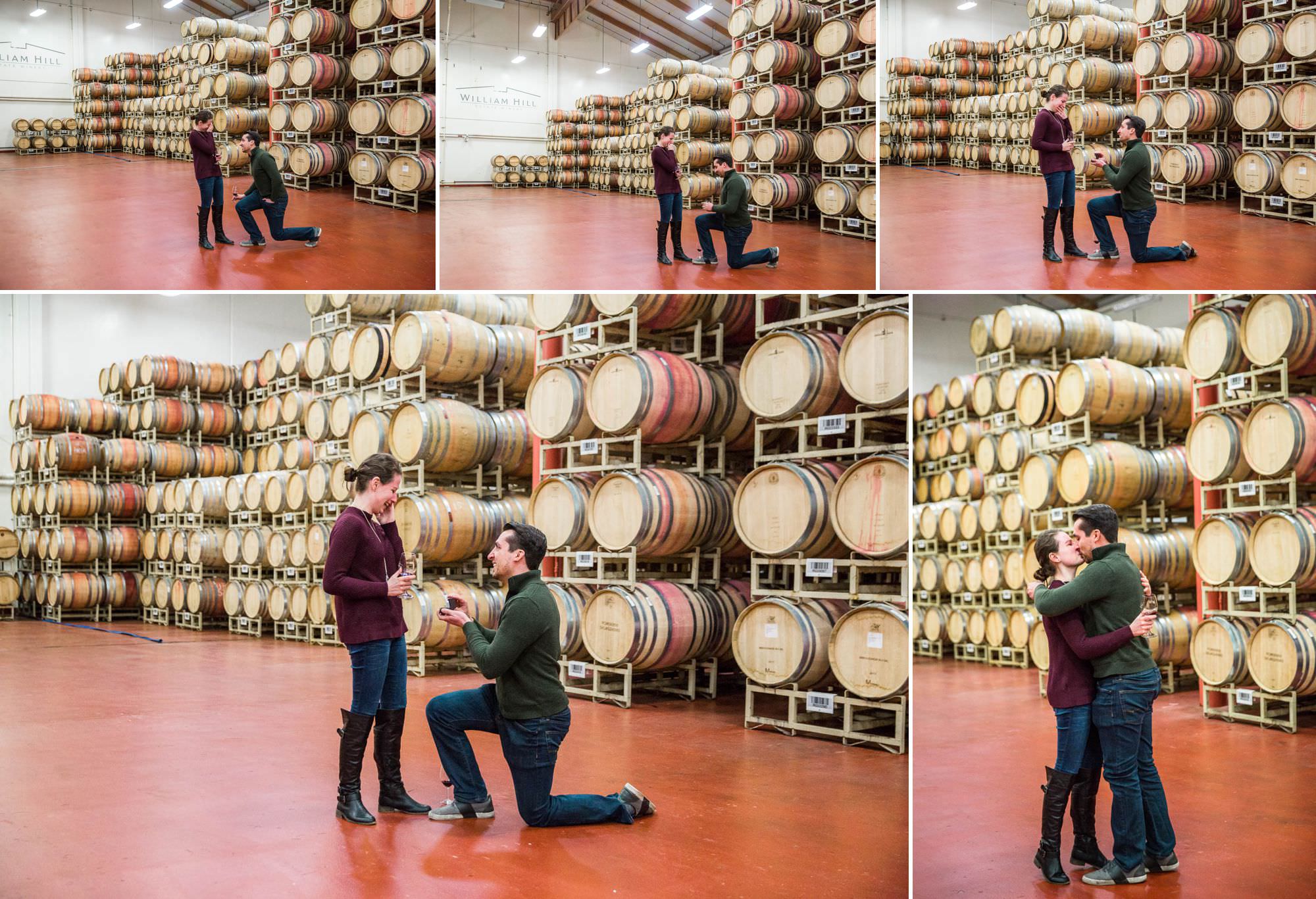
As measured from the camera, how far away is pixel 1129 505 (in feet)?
34.6

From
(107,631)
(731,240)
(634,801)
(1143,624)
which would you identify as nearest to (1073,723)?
(1143,624)

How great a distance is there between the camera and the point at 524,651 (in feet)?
14.5

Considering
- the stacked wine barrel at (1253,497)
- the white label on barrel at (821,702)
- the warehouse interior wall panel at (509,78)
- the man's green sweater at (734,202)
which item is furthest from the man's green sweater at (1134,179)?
the warehouse interior wall panel at (509,78)

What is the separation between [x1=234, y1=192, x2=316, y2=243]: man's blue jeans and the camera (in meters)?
9.30

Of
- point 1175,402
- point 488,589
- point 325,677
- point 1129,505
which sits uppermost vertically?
point 1175,402

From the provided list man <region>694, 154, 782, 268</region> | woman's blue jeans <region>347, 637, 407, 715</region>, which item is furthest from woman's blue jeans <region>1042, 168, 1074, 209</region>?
woman's blue jeans <region>347, 637, 407, 715</region>

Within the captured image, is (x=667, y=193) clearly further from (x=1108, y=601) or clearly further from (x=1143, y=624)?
(x=1143, y=624)

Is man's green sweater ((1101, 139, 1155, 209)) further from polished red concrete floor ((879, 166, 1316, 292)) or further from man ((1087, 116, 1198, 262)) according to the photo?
polished red concrete floor ((879, 166, 1316, 292))

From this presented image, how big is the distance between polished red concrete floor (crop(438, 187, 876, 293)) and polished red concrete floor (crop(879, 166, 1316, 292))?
1.74ft

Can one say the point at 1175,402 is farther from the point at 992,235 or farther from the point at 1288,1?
the point at 1288,1

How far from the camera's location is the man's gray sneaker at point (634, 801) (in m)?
4.67

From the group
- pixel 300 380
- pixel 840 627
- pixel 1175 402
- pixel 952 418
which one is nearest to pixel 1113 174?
pixel 1175 402

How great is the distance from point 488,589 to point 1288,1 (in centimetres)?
1085

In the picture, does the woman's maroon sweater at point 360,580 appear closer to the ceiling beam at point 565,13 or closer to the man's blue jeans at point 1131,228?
the man's blue jeans at point 1131,228
